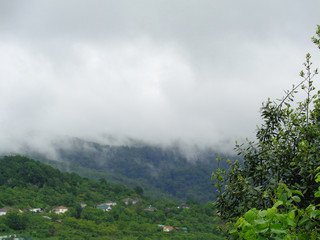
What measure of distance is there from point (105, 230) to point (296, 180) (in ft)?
177

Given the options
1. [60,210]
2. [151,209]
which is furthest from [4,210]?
[151,209]

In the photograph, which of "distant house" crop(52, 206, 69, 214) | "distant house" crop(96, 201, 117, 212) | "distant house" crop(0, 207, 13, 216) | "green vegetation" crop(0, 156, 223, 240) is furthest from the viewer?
"distant house" crop(96, 201, 117, 212)

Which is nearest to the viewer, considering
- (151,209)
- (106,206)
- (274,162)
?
(274,162)

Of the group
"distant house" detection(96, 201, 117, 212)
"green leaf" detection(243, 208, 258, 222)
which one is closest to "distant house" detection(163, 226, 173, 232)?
"distant house" detection(96, 201, 117, 212)

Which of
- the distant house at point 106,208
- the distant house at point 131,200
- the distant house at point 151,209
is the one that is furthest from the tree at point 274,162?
the distant house at point 131,200

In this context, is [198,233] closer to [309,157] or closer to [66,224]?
[66,224]

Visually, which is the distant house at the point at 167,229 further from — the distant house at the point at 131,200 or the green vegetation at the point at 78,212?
the distant house at the point at 131,200

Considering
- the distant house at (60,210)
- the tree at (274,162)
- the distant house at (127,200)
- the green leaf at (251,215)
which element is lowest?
the green leaf at (251,215)

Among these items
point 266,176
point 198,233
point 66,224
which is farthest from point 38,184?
point 266,176

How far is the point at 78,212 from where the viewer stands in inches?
2539

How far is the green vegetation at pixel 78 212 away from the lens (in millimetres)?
51781

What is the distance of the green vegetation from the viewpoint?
2039 inches

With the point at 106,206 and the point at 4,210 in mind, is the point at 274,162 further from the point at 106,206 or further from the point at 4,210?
the point at 106,206

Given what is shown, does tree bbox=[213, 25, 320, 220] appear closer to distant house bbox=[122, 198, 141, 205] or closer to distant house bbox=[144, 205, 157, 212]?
distant house bbox=[144, 205, 157, 212]
